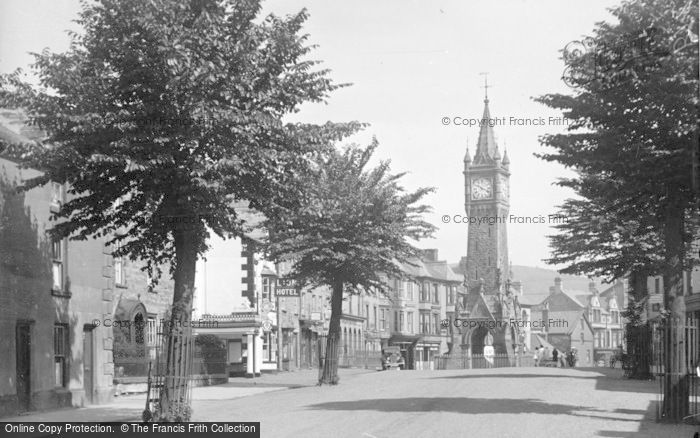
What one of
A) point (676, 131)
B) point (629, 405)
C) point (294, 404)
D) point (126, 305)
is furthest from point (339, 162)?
point (676, 131)

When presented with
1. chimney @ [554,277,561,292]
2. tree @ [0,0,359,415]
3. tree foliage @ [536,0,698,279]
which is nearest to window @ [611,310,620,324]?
chimney @ [554,277,561,292]

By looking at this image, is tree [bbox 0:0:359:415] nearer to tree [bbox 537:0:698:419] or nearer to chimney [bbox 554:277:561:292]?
tree [bbox 537:0:698:419]

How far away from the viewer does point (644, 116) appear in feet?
64.8

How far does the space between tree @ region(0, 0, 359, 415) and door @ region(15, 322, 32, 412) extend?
5.20 m

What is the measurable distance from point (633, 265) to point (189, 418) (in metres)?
24.1

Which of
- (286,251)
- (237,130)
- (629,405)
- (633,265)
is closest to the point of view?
(237,130)

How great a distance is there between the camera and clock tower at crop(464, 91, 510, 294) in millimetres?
113438

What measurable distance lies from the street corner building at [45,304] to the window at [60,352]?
1.0 inches

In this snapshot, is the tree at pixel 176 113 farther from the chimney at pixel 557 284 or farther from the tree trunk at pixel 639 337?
the chimney at pixel 557 284

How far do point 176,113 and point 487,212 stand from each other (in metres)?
104

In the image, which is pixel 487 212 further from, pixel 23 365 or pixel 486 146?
pixel 23 365

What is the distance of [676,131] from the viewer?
19.3 m

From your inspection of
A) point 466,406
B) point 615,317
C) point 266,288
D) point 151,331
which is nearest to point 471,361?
point 266,288

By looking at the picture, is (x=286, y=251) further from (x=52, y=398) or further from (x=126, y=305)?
(x=52, y=398)
